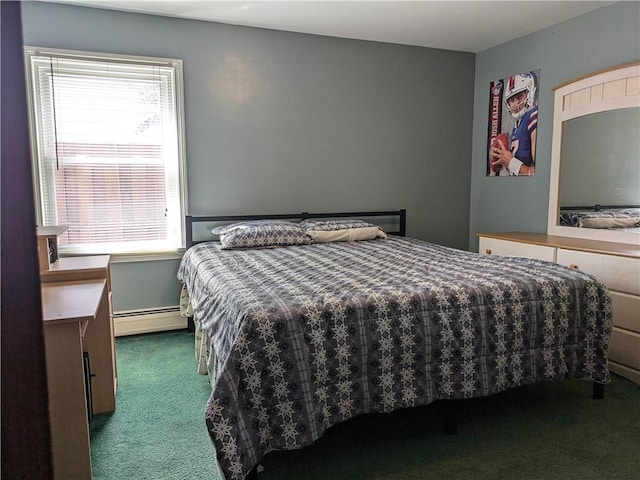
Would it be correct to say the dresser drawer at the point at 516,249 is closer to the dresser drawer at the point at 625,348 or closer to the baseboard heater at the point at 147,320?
the dresser drawer at the point at 625,348

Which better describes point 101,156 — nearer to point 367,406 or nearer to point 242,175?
point 242,175

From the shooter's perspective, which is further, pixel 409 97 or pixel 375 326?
pixel 409 97

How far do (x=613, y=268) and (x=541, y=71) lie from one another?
1883mm

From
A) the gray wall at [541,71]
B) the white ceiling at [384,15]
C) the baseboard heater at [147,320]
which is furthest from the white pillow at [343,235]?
the white ceiling at [384,15]

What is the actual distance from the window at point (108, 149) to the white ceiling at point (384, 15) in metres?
0.42

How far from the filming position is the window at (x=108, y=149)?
3203 millimetres

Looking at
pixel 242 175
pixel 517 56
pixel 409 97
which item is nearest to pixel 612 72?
pixel 517 56

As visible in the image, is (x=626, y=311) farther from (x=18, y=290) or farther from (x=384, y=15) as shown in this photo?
(x=18, y=290)

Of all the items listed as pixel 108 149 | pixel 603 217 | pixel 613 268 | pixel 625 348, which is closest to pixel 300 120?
pixel 108 149

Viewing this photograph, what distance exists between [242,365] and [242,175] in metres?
2.36

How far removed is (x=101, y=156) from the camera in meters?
3.36

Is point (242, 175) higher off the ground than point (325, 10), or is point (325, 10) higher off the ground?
point (325, 10)

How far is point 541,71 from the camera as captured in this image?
12.3 ft

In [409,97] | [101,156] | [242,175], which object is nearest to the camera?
[101,156]
